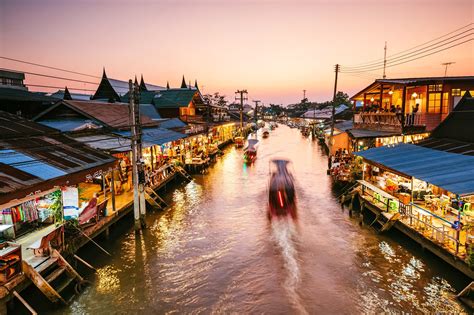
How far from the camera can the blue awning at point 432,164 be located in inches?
472

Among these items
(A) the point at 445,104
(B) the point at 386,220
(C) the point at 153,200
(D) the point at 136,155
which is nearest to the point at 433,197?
(B) the point at 386,220

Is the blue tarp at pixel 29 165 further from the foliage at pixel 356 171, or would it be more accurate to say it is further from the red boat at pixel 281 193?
the foliage at pixel 356 171

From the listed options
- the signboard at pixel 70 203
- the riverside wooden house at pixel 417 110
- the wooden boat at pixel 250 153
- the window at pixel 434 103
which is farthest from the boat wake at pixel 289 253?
the wooden boat at pixel 250 153

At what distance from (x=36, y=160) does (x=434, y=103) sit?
2741 cm

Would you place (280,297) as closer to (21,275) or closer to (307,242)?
(307,242)

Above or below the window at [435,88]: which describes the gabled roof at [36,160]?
below

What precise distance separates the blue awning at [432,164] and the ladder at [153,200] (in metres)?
14.7

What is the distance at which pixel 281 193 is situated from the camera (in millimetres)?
26312

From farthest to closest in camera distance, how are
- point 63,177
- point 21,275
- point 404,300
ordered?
point 63,177 < point 404,300 < point 21,275

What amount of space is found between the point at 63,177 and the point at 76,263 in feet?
12.1

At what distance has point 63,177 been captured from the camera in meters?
12.6

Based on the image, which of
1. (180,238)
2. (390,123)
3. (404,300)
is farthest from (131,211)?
(390,123)

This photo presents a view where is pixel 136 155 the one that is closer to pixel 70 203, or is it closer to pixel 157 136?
pixel 70 203

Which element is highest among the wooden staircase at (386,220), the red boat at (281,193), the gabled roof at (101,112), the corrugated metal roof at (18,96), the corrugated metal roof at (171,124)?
the corrugated metal roof at (18,96)
